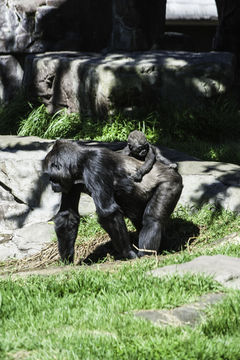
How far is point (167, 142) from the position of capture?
10.2 metres

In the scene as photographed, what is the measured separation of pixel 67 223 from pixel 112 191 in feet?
2.39

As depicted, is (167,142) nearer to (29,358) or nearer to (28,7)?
(28,7)

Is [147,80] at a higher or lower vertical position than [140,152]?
lower

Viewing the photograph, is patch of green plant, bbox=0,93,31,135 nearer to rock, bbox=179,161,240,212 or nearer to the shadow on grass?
rock, bbox=179,161,240,212

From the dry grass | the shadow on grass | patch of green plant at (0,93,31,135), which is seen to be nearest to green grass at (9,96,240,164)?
patch of green plant at (0,93,31,135)

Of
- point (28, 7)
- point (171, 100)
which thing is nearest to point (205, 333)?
point (171, 100)

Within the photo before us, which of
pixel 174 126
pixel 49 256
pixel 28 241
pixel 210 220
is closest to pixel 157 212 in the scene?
pixel 210 220

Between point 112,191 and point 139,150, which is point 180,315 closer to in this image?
point 112,191

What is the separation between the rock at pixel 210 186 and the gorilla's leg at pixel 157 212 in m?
1.28

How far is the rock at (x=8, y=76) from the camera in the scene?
1330cm

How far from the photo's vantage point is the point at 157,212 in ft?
21.6

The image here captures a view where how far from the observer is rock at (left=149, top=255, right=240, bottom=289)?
4.51 m

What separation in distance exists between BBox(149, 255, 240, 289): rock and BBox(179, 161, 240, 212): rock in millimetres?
2891

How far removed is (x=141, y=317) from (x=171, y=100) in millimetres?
7346
